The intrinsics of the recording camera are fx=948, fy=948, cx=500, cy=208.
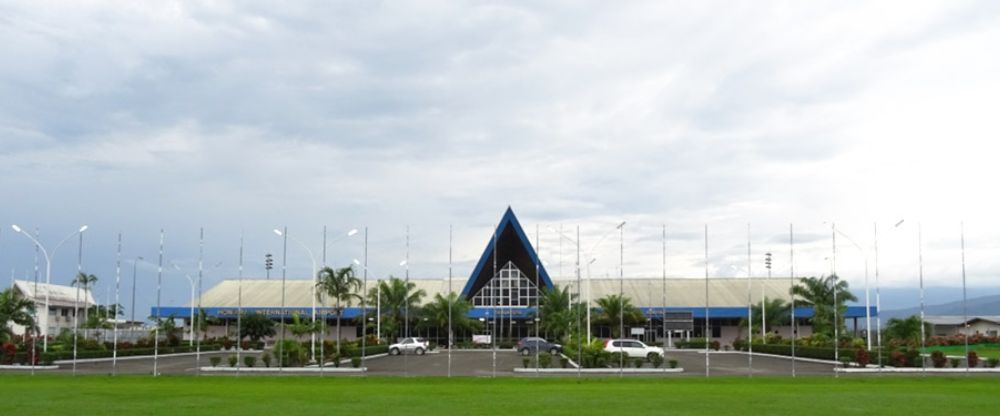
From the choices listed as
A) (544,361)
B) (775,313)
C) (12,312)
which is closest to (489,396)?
(544,361)

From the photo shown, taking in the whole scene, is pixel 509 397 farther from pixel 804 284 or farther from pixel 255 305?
pixel 255 305

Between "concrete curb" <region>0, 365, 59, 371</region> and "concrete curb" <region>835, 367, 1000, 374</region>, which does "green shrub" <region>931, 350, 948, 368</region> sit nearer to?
"concrete curb" <region>835, 367, 1000, 374</region>

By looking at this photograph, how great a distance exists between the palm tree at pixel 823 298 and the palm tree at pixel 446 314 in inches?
995

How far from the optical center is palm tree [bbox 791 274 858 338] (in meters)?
61.8

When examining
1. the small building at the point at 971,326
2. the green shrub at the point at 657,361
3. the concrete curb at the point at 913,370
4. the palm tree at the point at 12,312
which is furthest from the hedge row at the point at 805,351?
the palm tree at the point at 12,312

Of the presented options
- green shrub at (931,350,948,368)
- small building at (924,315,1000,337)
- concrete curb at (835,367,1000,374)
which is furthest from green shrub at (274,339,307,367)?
small building at (924,315,1000,337)

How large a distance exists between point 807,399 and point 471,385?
10550 millimetres

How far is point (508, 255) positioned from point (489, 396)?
186 feet

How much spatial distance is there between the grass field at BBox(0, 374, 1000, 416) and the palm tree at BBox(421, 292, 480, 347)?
39945mm

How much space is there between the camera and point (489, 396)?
2495 cm

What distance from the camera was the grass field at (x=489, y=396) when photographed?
2086 cm

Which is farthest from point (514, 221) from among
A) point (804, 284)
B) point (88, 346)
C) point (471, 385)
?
point (471, 385)

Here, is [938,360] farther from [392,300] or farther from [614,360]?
[392,300]

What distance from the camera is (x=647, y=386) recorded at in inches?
1180
